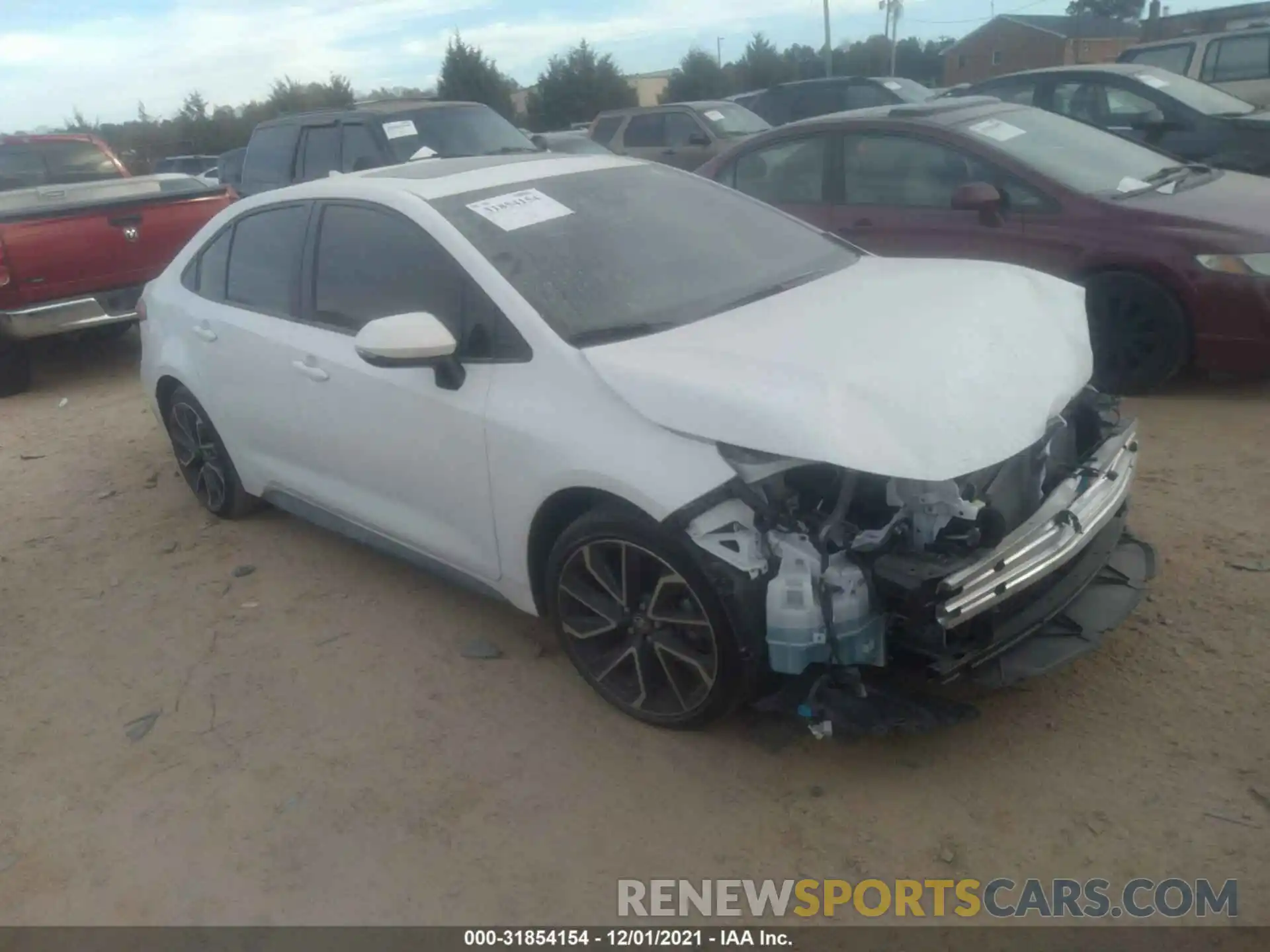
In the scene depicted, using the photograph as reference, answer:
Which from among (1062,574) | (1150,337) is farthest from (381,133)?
(1062,574)

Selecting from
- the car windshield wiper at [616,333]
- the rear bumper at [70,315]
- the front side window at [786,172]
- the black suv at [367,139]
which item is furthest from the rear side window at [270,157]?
the car windshield wiper at [616,333]

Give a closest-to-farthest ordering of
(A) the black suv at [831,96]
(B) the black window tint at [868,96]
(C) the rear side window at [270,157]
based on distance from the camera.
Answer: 1. (C) the rear side window at [270,157]
2. (B) the black window tint at [868,96]
3. (A) the black suv at [831,96]

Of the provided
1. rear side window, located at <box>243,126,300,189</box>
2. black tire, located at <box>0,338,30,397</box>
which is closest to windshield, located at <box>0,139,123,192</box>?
rear side window, located at <box>243,126,300,189</box>

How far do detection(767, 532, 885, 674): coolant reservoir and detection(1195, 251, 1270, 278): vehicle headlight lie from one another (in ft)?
11.6

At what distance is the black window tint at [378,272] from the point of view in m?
3.61

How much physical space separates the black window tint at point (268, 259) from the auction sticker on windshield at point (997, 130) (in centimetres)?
388

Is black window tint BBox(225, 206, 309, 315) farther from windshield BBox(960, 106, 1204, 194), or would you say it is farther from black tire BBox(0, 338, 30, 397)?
black tire BBox(0, 338, 30, 397)

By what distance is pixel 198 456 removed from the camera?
5.28m

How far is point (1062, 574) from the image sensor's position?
10.3 feet

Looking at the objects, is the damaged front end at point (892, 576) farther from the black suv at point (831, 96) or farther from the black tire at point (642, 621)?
the black suv at point (831, 96)

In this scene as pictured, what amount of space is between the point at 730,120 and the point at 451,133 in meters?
5.36

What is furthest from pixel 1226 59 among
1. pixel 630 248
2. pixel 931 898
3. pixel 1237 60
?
pixel 931 898

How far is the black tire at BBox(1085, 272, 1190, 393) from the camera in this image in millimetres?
5387

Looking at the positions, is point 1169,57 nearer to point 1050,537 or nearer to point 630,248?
point 630,248
